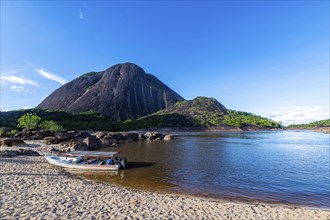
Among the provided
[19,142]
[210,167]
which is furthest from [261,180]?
[19,142]

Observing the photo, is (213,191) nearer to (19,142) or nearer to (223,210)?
(223,210)

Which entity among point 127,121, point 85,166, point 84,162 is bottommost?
point 85,166

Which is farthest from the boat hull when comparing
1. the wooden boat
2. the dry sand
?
the dry sand

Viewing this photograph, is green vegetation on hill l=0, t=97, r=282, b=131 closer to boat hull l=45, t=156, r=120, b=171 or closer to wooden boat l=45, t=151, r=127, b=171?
wooden boat l=45, t=151, r=127, b=171

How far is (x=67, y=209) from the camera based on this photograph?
11.1 meters

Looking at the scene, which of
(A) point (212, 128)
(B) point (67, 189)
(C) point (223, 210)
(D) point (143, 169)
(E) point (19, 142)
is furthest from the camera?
(A) point (212, 128)

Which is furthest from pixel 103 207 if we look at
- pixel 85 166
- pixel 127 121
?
pixel 127 121

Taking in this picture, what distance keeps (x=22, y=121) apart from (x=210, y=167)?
6724 centimetres

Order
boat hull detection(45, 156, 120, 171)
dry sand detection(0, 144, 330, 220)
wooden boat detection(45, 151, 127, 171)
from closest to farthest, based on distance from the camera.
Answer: dry sand detection(0, 144, 330, 220) < boat hull detection(45, 156, 120, 171) < wooden boat detection(45, 151, 127, 171)

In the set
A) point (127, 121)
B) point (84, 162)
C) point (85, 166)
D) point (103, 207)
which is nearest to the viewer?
point (103, 207)

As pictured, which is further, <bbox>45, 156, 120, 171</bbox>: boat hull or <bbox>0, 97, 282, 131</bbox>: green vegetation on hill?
<bbox>0, 97, 282, 131</bbox>: green vegetation on hill

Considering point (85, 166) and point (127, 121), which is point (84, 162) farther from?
point (127, 121)

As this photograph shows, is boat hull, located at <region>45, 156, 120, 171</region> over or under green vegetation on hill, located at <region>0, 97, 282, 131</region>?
under

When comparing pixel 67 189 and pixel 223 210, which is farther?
pixel 67 189
